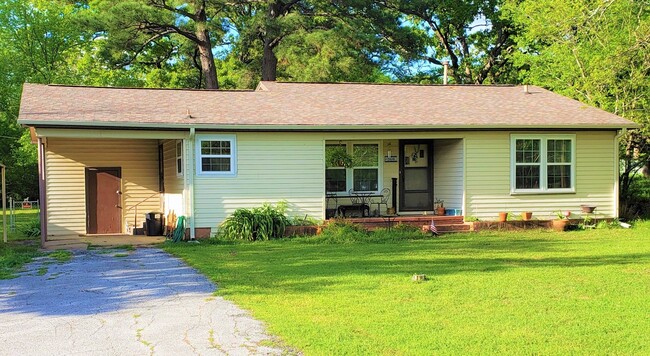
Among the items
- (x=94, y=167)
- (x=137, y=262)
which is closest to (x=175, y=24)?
(x=94, y=167)

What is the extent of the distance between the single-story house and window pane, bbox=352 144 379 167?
38 millimetres

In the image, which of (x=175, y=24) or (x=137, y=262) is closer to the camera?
(x=137, y=262)

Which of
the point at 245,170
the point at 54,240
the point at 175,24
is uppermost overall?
the point at 175,24

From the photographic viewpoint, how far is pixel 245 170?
1513cm

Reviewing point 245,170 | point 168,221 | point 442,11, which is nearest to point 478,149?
point 245,170

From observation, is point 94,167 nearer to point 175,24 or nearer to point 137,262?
point 137,262

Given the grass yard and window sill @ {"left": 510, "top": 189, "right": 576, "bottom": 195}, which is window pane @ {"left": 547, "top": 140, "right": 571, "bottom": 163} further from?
the grass yard

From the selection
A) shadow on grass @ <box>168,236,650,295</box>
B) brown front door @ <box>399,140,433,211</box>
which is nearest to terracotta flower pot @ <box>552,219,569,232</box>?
shadow on grass @ <box>168,236,650,295</box>

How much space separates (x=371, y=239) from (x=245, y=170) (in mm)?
3426

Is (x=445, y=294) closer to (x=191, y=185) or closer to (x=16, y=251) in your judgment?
(x=191, y=185)

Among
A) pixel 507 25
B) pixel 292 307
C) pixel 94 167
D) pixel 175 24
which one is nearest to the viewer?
pixel 292 307

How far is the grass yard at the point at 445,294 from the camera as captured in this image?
18.8ft

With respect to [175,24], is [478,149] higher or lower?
lower

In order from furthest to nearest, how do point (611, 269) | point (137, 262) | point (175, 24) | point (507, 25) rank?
point (507, 25) → point (175, 24) → point (137, 262) → point (611, 269)
